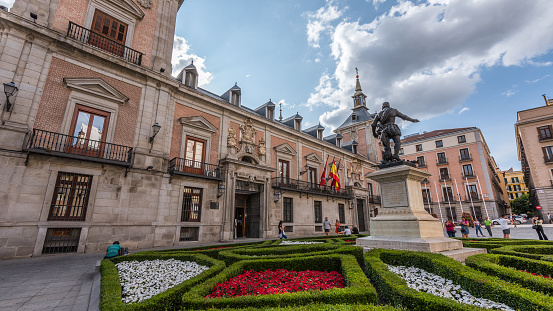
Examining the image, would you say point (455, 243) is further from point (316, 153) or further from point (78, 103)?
point (316, 153)

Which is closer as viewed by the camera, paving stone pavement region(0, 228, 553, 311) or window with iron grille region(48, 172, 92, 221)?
paving stone pavement region(0, 228, 553, 311)

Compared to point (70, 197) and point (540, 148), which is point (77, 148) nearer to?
point (70, 197)

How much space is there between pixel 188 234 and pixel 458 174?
138 ft

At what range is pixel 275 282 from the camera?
14.5 ft

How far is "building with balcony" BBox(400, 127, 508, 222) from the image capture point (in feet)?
116

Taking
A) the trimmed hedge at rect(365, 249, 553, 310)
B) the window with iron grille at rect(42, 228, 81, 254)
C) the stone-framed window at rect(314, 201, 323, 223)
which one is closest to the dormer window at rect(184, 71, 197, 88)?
the window with iron grille at rect(42, 228, 81, 254)

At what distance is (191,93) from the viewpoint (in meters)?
15.6

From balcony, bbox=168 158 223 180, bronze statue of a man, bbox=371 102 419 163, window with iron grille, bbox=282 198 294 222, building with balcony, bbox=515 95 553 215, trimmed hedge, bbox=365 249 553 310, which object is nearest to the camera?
trimmed hedge, bbox=365 249 553 310

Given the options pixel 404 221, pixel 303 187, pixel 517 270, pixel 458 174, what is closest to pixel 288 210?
pixel 303 187

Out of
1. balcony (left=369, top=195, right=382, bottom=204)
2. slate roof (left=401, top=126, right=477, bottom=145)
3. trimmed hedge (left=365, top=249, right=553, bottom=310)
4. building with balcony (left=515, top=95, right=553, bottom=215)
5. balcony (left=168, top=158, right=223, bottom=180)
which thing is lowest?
trimmed hedge (left=365, top=249, right=553, bottom=310)

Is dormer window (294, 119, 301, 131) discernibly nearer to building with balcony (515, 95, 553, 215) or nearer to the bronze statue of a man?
the bronze statue of a man

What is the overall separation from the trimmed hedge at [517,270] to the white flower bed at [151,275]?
556 centimetres

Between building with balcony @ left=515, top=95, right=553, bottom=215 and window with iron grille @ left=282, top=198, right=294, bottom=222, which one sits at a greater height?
building with balcony @ left=515, top=95, right=553, bottom=215

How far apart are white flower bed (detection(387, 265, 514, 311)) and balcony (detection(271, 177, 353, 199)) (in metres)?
14.4
